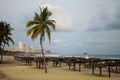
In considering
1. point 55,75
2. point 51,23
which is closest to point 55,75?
point 55,75

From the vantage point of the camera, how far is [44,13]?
29.0 metres

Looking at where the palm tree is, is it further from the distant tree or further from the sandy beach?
the distant tree

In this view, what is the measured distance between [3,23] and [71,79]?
36949 mm

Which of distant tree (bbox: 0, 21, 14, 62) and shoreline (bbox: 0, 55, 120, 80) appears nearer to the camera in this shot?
shoreline (bbox: 0, 55, 120, 80)

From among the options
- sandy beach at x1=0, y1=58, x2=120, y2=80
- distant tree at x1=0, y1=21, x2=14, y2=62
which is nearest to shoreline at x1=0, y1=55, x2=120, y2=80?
sandy beach at x1=0, y1=58, x2=120, y2=80

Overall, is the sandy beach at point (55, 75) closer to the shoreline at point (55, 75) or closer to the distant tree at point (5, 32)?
the shoreline at point (55, 75)

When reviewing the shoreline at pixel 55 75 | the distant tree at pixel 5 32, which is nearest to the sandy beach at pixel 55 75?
the shoreline at pixel 55 75

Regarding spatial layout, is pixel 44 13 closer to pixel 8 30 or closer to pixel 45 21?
pixel 45 21

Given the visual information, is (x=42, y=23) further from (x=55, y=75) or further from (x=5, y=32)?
(x=5, y=32)

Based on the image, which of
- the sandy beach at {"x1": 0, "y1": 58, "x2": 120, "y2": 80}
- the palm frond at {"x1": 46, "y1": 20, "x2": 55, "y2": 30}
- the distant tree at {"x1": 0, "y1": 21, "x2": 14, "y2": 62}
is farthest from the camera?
the distant tree at {"x1": 0, "y1": 21, "x2": 14, "y2": 62}

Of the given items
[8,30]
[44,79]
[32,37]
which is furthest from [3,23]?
[44,79]

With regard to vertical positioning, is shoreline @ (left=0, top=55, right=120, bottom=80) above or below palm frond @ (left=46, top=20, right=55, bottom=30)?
below

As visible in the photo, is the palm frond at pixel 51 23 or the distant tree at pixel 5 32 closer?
the palm frond at pixel 51 23

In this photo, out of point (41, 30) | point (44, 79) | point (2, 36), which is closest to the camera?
point (44, 79)
